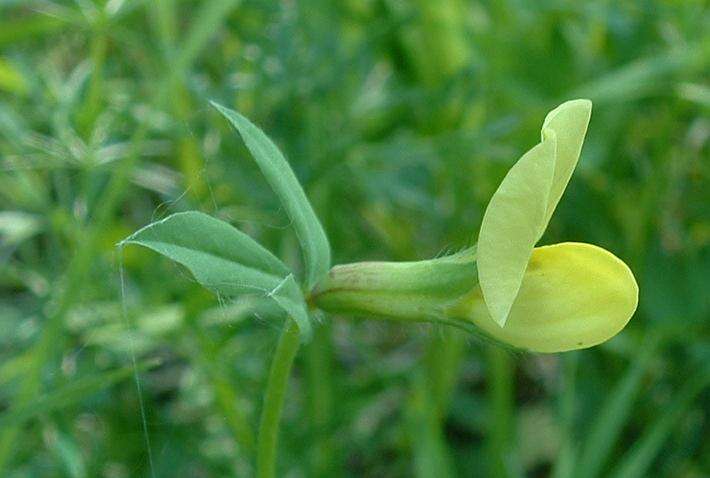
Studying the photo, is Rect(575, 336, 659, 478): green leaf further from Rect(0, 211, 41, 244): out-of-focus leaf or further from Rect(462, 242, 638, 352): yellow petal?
Rect(0, 211, 41, 244): out-of-focus leaf

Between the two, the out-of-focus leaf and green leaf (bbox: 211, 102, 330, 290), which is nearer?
green leaf (bbox: 211, 102, 330, 290)

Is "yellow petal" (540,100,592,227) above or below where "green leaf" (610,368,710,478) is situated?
above

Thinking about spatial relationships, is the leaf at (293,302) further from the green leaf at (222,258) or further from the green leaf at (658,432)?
the green leaf at (658,432)

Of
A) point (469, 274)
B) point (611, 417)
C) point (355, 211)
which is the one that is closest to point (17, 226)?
point (355, 211)

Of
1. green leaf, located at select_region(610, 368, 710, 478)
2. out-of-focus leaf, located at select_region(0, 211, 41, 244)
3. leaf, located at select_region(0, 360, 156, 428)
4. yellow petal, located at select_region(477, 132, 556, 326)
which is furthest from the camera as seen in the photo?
out-of-focus leaf, located at select_region(0, 211, 41, 244)

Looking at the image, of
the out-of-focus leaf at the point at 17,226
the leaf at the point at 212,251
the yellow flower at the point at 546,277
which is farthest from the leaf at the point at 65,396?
the out-of-focus leaf at the point at 17,226

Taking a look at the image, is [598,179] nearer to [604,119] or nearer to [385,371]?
→ [604,119]

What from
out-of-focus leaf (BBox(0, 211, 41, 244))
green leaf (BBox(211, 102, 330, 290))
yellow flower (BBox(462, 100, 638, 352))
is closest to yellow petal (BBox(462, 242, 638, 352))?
yellow flower (BBox(462, 100, 638, 352))

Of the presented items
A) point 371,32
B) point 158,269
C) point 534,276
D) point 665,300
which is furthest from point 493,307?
point 371,32
